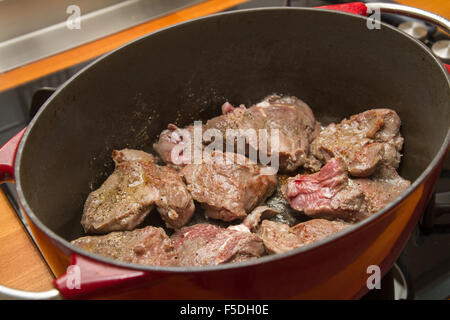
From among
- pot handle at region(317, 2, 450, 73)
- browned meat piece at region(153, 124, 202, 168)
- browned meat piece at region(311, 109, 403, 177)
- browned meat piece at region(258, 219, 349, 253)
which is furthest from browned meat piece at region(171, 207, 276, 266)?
pot handle at region(317, 2, 450, 73)

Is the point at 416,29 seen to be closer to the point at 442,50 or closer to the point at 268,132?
the point at 442,50

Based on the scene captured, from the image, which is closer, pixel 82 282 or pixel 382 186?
pixel 82 282

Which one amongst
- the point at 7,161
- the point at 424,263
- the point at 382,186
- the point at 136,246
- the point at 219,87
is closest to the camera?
the point at 7,161

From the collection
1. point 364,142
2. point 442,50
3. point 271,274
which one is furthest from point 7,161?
point 442,50

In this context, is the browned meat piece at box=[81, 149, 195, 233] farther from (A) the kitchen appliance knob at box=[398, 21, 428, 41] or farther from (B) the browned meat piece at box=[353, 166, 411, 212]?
(A) the kitchen appliance knob at box=[398, 21, 428, 41]

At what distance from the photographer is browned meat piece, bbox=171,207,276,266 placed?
122 cm

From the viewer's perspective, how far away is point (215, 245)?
1260mm

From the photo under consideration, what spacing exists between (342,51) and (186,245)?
0.99m

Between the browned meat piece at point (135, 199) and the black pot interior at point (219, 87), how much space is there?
11cm

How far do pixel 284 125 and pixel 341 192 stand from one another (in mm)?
398

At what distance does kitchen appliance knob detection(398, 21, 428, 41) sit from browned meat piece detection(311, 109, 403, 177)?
748mm

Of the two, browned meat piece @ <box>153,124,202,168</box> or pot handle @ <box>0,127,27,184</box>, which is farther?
browned meat piece @ <box>153,124,202,168</box>

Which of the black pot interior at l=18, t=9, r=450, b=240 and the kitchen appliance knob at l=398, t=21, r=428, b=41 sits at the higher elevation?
the kitchen appliance knob at l=398, t=21, r=428, b=41

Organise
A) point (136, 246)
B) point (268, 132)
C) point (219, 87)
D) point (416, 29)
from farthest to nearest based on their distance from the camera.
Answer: point (416, 29) < point (219, 87) < point (268, 132) < point (136, 246)
